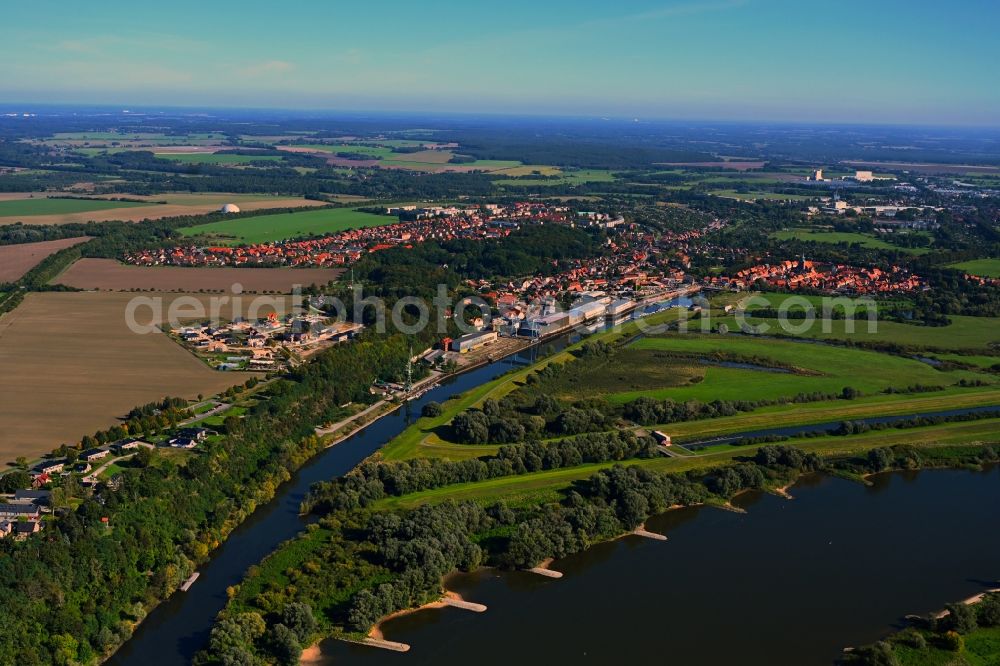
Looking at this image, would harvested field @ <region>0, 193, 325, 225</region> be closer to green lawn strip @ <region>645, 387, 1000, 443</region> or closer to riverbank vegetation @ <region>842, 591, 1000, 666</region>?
green lawn strip @ <region>645, 387, 1000, 443</region>

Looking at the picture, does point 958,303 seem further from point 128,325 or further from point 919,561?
point 128,325

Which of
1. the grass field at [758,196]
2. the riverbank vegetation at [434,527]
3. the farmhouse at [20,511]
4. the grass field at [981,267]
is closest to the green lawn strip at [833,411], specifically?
the riverbank vegetation at [434,527]

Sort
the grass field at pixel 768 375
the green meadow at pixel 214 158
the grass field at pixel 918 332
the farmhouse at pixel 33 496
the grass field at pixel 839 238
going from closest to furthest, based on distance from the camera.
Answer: the farmhouse at pixel 33 496, the grass field at pixel 768 375, the grass field at pixel 918 332, the grass field at pixel 839 238, the green meadow at pixel 214 158

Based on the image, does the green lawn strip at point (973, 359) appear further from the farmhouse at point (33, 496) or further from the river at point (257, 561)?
the farmhouse at point (33, 496)

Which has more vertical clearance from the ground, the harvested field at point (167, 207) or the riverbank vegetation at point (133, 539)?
the harvested field at point (167, 207)

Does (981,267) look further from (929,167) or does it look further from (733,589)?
(929,167)
